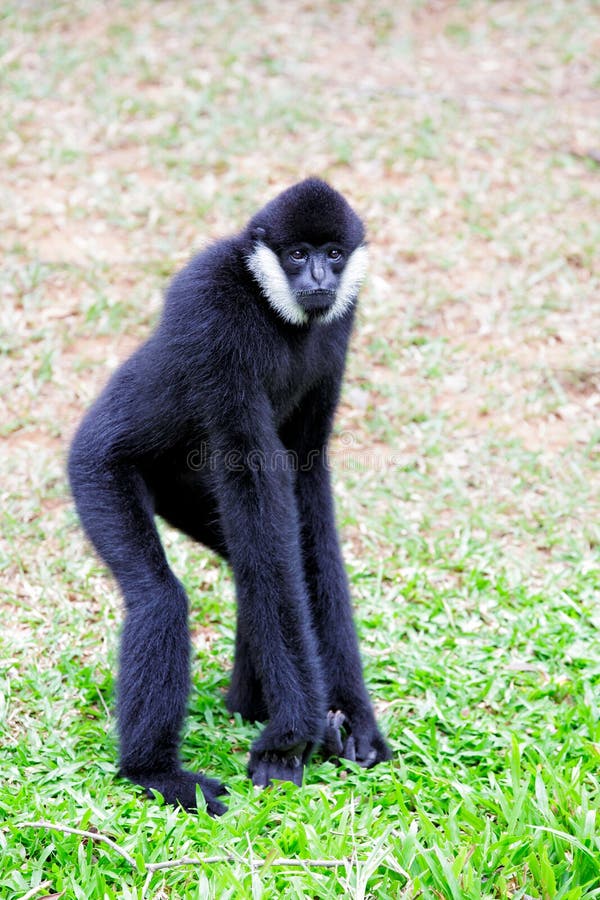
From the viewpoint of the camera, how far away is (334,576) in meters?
4.75

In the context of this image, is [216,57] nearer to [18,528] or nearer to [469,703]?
[18,528]

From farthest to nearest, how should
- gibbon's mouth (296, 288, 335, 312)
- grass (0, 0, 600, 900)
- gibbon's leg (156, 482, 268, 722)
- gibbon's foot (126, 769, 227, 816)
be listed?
1. gibbon's leg (156, 482, 268, 722)
2. gibbon's mouth (296, 288, 335, 312)
3. gibbon's foot (126, 769, 227, 816)
4. grass (0, 0, 600, 900)

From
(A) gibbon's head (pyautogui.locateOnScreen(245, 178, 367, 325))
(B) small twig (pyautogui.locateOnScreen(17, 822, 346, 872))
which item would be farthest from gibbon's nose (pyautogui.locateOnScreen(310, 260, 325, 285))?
(B) small twig (pyautogui.locateOnScreen(17, 822, 346, 872))

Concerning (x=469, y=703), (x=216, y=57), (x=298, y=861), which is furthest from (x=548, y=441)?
(x=216, y=57)

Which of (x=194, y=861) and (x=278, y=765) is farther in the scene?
(x=278, y=765)

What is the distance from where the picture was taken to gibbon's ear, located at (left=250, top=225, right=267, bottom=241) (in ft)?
14.0

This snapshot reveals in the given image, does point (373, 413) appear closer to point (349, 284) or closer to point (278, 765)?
point (349, 284)

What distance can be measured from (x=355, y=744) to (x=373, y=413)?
3036mm

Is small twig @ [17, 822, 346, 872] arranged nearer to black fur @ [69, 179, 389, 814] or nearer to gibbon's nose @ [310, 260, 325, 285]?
black fur @ [69, 179, 389, 814]

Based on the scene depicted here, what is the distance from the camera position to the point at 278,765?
427 cm

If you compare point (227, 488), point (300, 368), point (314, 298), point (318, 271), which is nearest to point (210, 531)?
point (227, 488)

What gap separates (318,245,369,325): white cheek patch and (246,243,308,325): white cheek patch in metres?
0.21

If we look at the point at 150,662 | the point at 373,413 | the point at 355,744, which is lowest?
the point at 355,744

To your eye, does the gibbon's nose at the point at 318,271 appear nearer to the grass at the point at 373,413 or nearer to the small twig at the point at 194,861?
the grass at the point at 373,413
